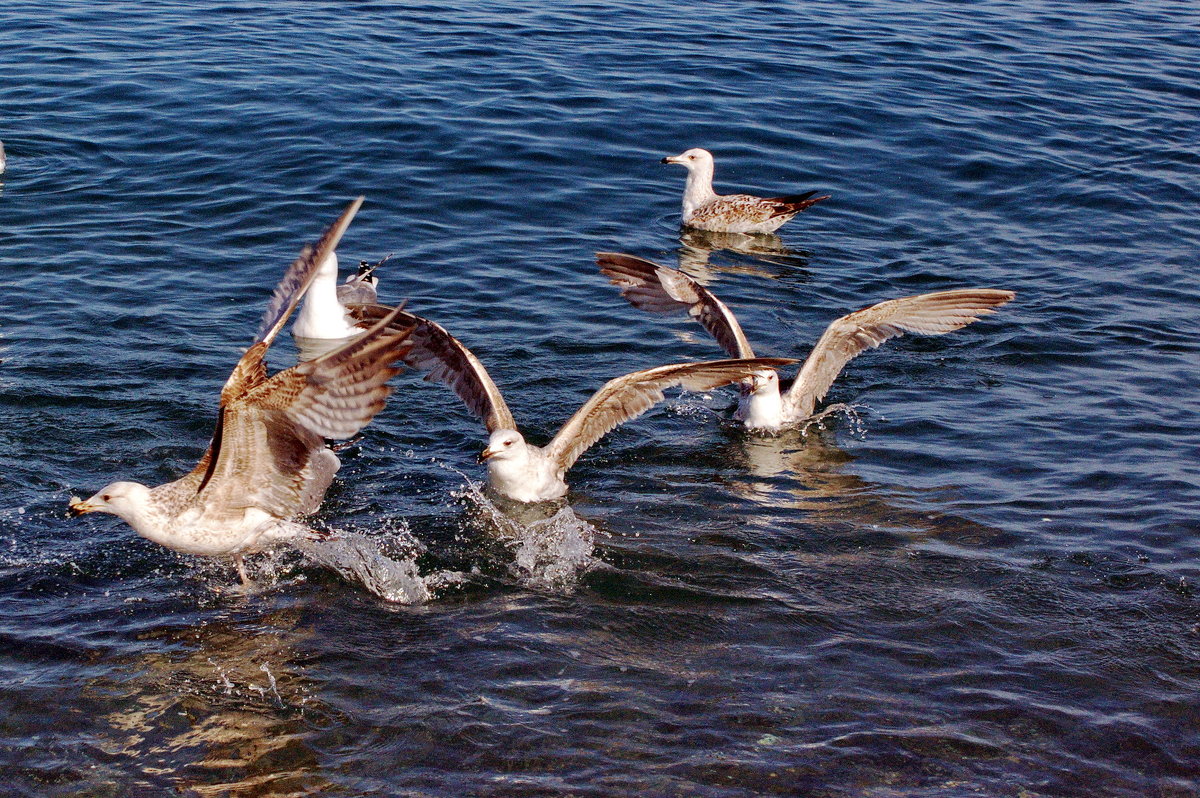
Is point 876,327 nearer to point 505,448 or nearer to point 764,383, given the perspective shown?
point 764,383

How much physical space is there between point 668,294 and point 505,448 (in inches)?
118

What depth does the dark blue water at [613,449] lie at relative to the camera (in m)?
5.55

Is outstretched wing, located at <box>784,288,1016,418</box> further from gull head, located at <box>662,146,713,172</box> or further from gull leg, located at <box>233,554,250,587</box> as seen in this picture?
gull head, located at <box>662,146,713,172</box>

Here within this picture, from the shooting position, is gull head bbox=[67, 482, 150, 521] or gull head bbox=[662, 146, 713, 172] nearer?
gull head bbox=[67, 482, 150, 521]

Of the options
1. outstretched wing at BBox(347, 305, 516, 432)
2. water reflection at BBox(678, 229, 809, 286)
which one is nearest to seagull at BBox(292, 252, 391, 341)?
outstretched wing at BBox(347, 305, 516, 432)

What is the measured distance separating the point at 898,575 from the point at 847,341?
9.85 feet

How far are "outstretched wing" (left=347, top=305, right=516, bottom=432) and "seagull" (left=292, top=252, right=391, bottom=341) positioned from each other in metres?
1.84

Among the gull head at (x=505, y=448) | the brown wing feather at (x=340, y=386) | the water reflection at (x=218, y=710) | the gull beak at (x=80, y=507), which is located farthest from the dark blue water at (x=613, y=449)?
the brown wing feather at (x=340, y=386)

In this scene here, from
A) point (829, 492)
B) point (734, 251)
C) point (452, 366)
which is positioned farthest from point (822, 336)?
point (734, 251)

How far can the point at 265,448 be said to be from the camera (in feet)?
20.8

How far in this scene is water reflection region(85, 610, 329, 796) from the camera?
527 cm

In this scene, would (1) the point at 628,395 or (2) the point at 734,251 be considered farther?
(2) the point at 734,251

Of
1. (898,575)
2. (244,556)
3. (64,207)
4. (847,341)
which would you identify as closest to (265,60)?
(64,207)

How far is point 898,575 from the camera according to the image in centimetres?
695
